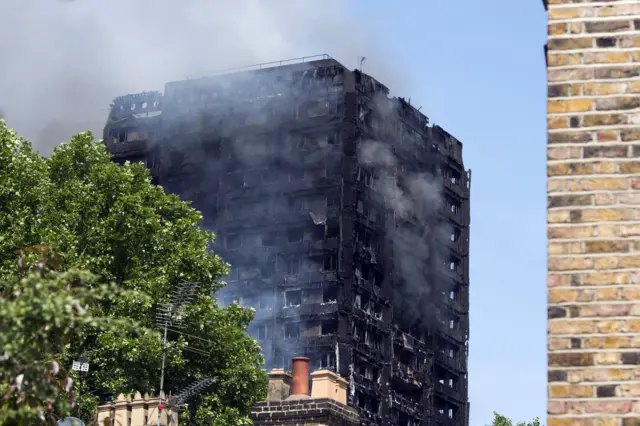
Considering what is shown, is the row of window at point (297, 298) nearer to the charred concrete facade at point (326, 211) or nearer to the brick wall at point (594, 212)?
the charred concrete facade at point (326, 211)

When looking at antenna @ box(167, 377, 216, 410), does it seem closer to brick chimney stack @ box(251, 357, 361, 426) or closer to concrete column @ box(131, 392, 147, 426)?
concrete column @ box(131, 392, 147, 426)

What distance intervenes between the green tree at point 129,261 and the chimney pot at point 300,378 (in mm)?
10040

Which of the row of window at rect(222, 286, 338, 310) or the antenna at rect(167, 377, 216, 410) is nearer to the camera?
the antenna at rect(167, 377, 216, 410)

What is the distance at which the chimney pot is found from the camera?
42.2 metres

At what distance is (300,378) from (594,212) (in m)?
31.4

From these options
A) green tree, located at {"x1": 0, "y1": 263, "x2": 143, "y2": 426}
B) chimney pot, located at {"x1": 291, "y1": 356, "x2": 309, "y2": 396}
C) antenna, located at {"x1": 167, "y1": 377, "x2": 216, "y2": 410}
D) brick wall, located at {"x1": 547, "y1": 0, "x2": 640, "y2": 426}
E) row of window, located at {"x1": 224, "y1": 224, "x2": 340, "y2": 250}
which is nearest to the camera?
brick wall, located at {"x1": 547, "y1": 0, "x2": 640, "y2": 426}

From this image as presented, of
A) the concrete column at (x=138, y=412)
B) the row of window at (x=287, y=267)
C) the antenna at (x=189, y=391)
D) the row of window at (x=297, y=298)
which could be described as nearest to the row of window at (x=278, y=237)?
the row of window at (x=287, y=267)

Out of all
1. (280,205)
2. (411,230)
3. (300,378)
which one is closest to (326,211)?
(280,205)

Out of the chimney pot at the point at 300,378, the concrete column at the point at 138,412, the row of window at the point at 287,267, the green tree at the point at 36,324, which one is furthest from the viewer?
the row of window at the point at 287,267

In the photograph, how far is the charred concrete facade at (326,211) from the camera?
125938mm

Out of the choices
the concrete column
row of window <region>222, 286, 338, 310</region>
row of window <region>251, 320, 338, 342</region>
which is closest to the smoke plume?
row of window <region>222, 286, 338, 310</region>

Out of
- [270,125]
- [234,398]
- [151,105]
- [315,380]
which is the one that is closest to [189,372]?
[234,398]

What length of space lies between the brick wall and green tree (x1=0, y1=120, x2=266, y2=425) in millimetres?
40601

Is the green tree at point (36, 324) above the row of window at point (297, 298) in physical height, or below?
below
